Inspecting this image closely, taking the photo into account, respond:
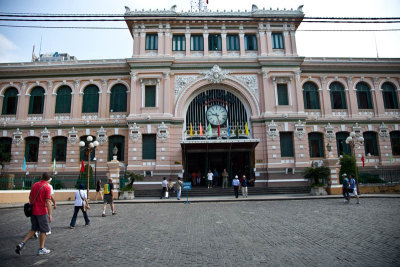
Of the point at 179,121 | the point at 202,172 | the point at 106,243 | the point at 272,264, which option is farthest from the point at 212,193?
the point at 272,264

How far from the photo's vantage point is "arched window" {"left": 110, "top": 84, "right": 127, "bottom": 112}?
93.1 feet

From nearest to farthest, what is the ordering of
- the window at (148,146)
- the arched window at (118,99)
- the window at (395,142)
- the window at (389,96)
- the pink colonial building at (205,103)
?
the window at (148,146) → the pink colonial building at (205,103) → the window at (395,142) → the arched window at (118,99) → the window at (389,96)

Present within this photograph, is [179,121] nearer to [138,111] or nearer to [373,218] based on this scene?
[138,111]

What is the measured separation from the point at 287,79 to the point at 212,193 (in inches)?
570

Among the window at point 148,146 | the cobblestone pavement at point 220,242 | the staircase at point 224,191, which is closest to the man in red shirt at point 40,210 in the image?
the cobblestone pavement at point 220,242

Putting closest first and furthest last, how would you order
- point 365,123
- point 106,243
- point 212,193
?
point 106,243, point 212,193, point 365,123

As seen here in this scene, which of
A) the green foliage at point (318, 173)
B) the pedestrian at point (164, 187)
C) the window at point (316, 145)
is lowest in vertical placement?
A: the pedestrian at point (164, 187)

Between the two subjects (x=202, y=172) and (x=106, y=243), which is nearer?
(x=106, y=243)

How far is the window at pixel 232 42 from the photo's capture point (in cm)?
2861

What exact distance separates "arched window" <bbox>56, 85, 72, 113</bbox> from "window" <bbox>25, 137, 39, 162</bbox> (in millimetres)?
4034

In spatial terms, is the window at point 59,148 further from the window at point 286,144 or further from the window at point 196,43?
the window at point 286,144

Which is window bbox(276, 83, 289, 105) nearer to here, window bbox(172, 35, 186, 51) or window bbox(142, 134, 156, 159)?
window bbox(172, 35, 186, 51)

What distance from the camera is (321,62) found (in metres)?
29.0

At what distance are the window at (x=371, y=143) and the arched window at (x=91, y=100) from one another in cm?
2993
